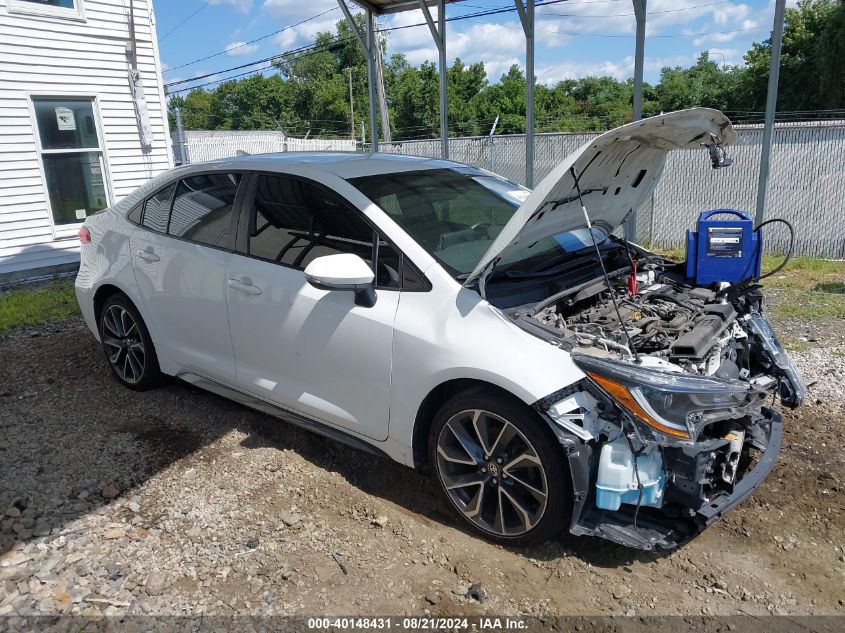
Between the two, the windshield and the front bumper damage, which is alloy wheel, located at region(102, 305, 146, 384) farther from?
the front bumper damage

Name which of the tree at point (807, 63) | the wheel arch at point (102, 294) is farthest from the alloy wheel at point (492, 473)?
the tree at point (807, 63)

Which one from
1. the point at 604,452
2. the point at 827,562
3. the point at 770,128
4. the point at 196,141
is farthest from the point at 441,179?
the point at 196,141

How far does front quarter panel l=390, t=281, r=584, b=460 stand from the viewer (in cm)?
266

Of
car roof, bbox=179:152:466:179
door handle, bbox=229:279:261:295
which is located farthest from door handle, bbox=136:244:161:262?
door handle, bbox=229:279:261:295

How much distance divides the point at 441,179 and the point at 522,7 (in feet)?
16.9

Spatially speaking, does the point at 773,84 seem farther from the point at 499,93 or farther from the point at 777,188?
the point at 499,93

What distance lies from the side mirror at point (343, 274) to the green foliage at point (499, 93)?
86.0 feet

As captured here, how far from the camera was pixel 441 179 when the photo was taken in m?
3.95

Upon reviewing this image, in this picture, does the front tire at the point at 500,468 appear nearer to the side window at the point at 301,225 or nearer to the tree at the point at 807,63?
the side window at the point at 301,225

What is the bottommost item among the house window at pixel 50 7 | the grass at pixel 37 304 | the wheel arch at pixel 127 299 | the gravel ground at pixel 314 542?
→ the gravel ground at pixel 314 542

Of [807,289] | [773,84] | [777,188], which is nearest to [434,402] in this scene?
[773,84]

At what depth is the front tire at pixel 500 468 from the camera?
270cm

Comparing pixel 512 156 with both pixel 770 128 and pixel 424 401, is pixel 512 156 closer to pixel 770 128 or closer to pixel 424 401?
pixel 770 128

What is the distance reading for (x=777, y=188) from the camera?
10.0m
